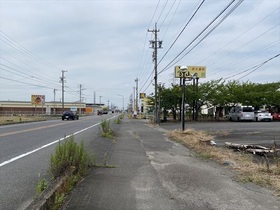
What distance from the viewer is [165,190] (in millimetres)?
6824

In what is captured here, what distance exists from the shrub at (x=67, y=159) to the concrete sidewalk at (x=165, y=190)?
0.34 m

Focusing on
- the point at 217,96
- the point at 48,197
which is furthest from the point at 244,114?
the point at 48,197

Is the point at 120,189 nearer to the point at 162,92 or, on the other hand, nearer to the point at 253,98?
the point at 162,92

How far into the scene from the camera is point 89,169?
8891 millimetres

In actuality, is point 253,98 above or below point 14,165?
above

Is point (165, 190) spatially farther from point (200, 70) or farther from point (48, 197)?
point (200, 70)

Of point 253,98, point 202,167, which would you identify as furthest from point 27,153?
point 253,98

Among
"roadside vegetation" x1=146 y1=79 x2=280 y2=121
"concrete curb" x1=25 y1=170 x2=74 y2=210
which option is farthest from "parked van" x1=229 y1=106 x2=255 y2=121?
"concrete curb" x1=25 y1=170 x2=74 y2=210

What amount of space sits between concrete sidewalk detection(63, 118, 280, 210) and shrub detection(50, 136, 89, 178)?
34 centimetres

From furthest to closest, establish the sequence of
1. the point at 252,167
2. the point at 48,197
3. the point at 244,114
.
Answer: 1. the point at 244,114
2. the point at 252,167
3. the point at 48,197

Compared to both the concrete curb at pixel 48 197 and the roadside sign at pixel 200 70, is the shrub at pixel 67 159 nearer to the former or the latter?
the concrete curb at pixel 48 197

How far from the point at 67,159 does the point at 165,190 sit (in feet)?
8.06

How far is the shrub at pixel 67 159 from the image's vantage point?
24.8 feet

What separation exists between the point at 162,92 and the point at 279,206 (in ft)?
123
